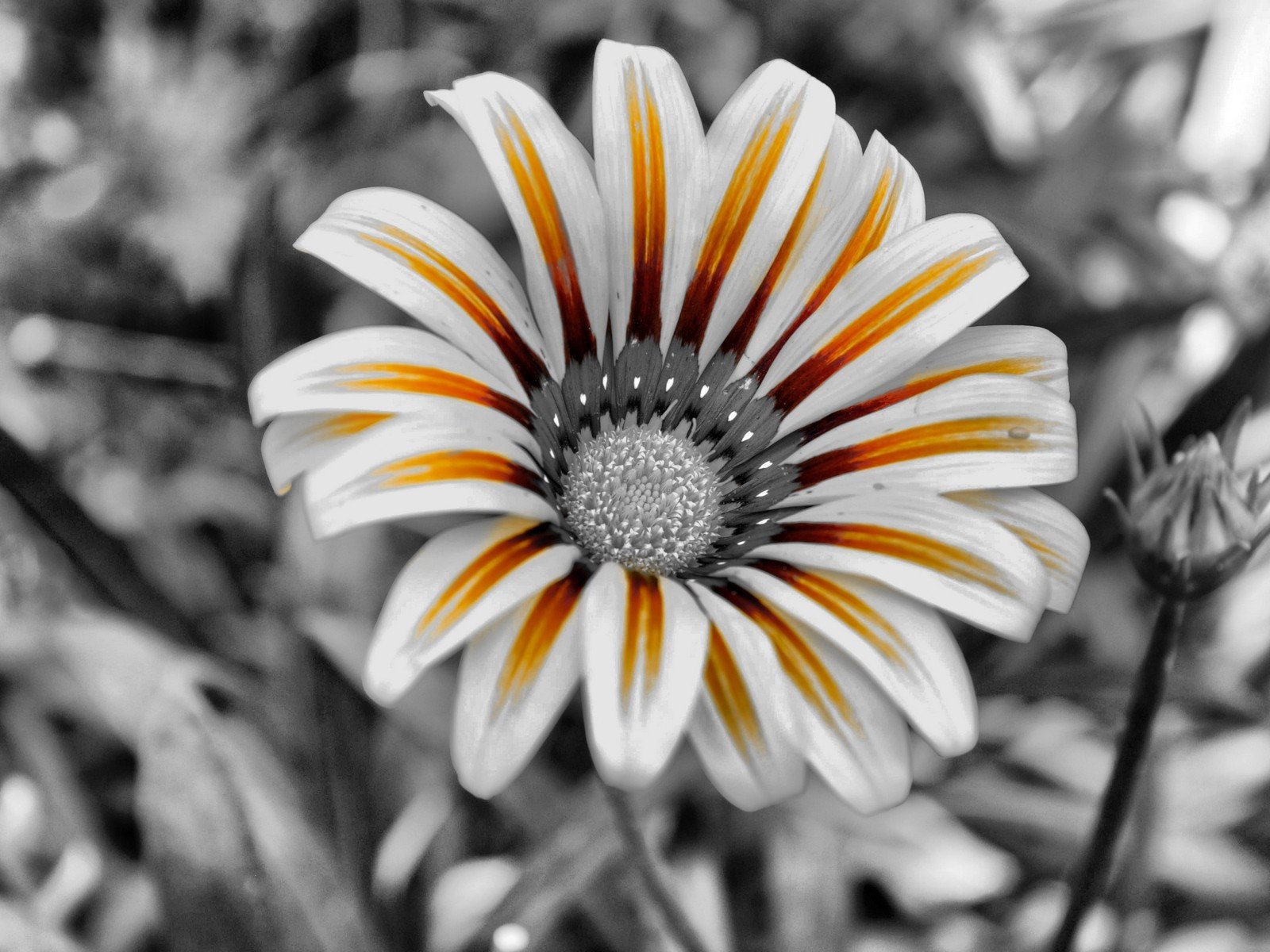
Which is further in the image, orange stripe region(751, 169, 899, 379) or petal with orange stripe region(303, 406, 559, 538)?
orange stripe region(751, 169, 899, 379)

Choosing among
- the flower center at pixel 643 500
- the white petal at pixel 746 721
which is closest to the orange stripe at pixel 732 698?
the white petal at pixel 746 721

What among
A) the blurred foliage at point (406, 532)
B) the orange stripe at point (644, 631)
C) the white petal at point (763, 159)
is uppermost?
the white petal at point (763, 159)

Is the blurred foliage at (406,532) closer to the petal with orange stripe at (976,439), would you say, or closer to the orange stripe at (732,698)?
the orange stripe at (732,698)

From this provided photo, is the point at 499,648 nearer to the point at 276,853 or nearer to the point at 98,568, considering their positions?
the point at 276,853

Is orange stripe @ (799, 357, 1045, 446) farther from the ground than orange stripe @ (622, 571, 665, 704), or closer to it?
farther from the ground

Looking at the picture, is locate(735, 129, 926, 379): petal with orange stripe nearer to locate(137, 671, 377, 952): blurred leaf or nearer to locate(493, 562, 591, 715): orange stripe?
locate(493, 562, 591, 715): orange stripe

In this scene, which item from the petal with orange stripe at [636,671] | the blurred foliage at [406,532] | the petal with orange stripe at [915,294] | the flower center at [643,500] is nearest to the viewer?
the petal with orange stripe at [636,671]

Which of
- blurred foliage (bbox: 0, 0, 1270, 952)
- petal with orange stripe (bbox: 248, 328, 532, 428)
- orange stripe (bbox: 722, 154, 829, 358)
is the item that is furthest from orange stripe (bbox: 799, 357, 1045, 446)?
blurred foliage (bbox: 0, 0, 1270, 952)

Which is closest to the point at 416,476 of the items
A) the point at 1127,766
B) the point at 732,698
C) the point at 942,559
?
the point at 732,698
